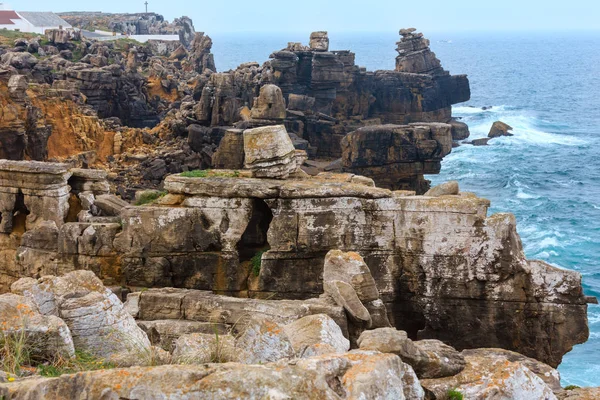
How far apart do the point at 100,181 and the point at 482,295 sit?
8.00m

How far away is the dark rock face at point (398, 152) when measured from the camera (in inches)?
1694

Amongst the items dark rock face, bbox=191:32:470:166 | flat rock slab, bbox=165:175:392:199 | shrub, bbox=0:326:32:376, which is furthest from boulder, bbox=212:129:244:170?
shrub, bbox=0:326:32:376

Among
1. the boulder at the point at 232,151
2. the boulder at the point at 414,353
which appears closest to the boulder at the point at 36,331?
the boulder at the point at 414,353

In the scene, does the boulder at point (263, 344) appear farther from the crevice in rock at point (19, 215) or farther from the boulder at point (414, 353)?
the crevice in rock at point (19, 215)

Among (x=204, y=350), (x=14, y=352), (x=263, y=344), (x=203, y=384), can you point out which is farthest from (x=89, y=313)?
(x=203, y=384)

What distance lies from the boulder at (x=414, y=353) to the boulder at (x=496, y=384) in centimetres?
13

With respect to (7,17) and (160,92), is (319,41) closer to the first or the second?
(160,92)

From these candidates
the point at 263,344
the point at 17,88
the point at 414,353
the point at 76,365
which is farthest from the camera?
the point at 17,88

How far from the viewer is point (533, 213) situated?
151 ft

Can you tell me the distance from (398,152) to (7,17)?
218 ft

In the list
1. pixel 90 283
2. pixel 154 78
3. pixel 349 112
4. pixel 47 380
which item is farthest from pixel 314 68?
pixel 47 380

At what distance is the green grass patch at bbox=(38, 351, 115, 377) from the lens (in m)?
7.62

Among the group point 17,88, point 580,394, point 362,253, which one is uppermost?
point 17,88

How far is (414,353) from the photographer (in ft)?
29.7
